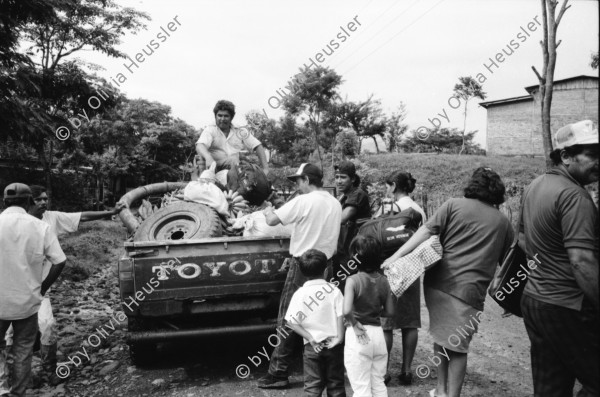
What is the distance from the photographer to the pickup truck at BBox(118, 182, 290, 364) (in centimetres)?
388

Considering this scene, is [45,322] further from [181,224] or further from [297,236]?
[297,236]

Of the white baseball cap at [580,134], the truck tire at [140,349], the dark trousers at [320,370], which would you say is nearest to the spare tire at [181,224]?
the truck tire at [140,349]

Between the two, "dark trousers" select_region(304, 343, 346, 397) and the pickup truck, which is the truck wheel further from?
"dark trousers" select_region(304, 343, 346, 397)

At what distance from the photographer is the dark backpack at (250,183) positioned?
5.47 meters

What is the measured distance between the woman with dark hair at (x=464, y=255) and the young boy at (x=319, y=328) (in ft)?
1.85

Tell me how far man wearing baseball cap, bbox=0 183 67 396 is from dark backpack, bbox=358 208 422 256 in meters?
2.64

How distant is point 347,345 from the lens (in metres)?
3.04

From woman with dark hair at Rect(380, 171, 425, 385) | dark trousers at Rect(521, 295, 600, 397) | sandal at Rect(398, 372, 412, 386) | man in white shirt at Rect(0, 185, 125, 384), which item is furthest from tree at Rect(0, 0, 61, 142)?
dark trousers at Rect(521, 295, 600, 397)

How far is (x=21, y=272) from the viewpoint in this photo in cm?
352

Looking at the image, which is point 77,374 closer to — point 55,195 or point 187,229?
point 187,229

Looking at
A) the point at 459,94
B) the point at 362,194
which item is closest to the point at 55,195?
the point at 362,194

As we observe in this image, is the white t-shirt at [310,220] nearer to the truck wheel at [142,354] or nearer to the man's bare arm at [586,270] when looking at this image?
the truck wheel at [142,354]

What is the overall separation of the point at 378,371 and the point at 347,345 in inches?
10.7

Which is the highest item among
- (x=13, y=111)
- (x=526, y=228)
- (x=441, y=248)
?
(x=13, y=111)
